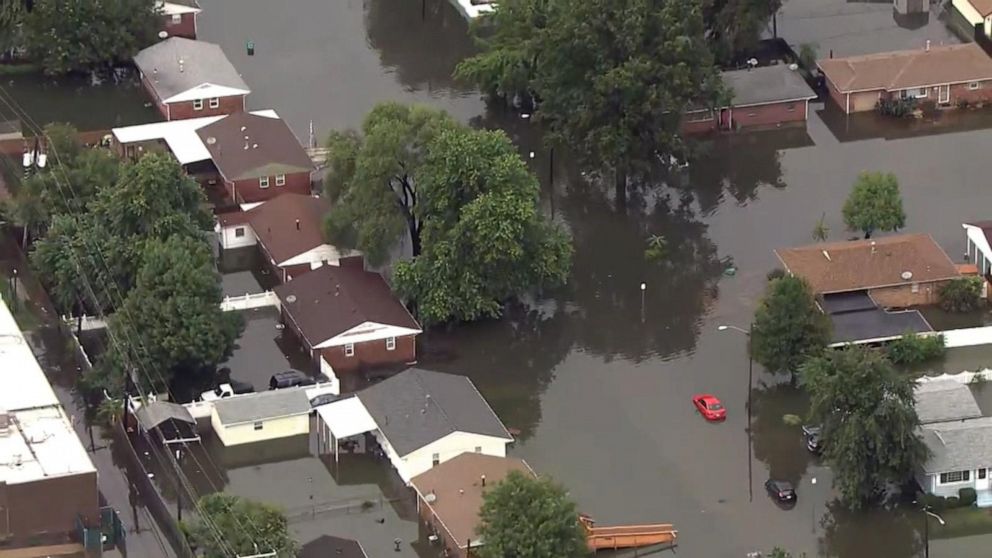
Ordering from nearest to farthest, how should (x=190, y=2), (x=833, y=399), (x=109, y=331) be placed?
(x=833, y=399) → (x=109, y=331) → (x=190, y=2)

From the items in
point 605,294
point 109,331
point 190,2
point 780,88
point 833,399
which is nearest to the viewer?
point 833,399

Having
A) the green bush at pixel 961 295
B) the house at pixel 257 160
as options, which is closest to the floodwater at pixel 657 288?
the green bush at pixel 961 295

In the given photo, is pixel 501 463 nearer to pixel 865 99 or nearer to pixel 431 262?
pixel 431 262

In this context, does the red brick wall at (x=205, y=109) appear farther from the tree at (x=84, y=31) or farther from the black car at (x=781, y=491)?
the black car at (x=781, y=491)

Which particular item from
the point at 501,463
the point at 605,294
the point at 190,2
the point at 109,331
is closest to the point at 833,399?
the point at 501,463

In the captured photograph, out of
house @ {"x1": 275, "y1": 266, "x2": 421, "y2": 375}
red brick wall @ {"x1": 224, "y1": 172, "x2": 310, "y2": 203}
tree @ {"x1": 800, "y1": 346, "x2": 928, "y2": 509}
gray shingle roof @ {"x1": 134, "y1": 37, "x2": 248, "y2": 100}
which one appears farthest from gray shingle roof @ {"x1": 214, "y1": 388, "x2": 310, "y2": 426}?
gray shingle roof @ {"x1": 134, "y1": 37, "x2": 248, "y2": 100}

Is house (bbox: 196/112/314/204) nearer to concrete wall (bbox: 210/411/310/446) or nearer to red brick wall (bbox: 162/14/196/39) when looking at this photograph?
red brick wall (bbox: 162/14/196/39)

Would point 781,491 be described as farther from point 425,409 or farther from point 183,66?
point 183,66
